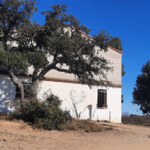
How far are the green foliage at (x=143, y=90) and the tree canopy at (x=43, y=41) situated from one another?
17.8 m

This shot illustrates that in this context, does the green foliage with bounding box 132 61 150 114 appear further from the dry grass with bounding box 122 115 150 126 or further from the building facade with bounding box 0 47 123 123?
the building facade with bounding box 0 47 123 123

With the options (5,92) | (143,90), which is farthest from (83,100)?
(143,90)

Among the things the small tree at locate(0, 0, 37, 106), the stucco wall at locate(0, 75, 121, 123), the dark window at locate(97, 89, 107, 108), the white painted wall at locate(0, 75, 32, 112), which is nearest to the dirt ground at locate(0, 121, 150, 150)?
the small tree at locate(0, 0, 37, 106)

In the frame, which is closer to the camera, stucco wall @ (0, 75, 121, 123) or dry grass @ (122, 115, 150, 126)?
stucco wall @ (0, 75, 121, 123)

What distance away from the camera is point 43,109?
10.9m

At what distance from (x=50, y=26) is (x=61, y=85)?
591 cm

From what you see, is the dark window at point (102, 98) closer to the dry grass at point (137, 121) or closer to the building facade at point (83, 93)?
the building facade at point (83, 93)

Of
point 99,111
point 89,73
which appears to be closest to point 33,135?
point 89,73

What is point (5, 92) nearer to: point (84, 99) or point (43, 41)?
point (43, 41)

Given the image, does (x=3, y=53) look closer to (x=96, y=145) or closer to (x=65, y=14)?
(x=65, y=14)

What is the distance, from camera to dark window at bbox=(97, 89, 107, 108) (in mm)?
18691

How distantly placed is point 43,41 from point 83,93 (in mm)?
6822

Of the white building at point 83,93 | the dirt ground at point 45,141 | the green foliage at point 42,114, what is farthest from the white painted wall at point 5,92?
the dirt ground at point 45,141

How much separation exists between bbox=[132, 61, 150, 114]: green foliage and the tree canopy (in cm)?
1781
